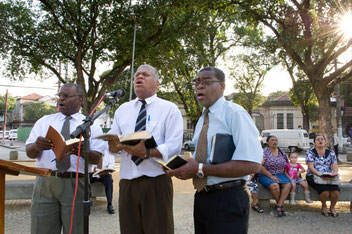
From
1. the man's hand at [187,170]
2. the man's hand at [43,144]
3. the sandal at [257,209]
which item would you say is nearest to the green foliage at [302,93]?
the sandal at [257,209]

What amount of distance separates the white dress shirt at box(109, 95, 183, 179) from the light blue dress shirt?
39cm

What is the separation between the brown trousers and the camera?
2.56 meters

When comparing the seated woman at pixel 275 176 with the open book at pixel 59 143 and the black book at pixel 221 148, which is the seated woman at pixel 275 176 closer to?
the black book at pixel 221 148

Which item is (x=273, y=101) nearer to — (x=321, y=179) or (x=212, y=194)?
(x=321, y=179)

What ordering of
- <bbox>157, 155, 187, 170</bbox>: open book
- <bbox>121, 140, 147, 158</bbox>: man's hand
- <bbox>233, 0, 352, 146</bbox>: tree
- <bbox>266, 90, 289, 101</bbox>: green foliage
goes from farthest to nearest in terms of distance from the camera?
<bbox>266, 90, 289, 101</bbox>: green foliage
<bbox>233, 0, 352, 146</bbox>: tree
<bbox>121, 140, 147, 158</bbox>: man's hand
<bbox>157, 155, 187, 170</bbox>: open book

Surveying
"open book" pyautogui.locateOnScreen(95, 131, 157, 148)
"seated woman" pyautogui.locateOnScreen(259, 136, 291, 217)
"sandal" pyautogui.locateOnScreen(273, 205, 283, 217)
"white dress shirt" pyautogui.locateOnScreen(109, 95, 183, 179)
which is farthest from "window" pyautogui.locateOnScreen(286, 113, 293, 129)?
"open book" pyautogui.locateOnScreen(95, 131, 157, 148)

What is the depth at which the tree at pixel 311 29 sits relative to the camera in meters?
11.9

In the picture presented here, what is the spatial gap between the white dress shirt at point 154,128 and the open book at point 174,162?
0.31 meters

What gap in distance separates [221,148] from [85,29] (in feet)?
42.3

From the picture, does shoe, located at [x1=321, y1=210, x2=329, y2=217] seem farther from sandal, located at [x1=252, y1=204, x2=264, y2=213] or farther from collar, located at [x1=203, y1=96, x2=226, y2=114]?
collar, located at [x1=203, y1=96, x2=226, y2=114]

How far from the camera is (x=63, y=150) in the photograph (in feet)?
9.15

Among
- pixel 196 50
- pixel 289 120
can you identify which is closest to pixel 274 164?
pixel 196 50

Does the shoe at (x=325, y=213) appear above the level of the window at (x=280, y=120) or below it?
below

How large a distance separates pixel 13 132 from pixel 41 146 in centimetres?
5563
